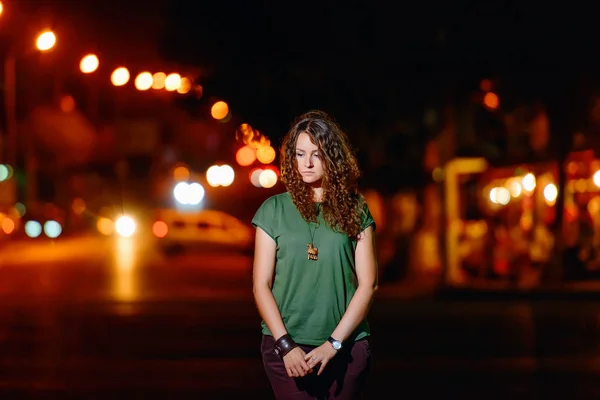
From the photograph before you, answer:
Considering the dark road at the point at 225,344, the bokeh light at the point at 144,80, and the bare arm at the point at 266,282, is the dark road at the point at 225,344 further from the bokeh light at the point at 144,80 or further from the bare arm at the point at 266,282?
the bare arm at the point at 266,282

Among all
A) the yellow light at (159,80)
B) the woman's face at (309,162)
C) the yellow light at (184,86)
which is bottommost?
the woman's face at (309,162)

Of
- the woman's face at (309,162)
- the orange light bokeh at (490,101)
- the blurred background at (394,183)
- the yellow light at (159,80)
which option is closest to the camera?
the woman's face at (309,162)

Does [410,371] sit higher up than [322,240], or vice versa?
[322,240]

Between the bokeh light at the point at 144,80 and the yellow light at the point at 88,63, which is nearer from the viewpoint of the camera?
the yellow light at the point at 88,63

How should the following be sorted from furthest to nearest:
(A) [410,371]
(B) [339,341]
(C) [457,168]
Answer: (C) [457,168] → (A) [410,371] → (B) [339,341]

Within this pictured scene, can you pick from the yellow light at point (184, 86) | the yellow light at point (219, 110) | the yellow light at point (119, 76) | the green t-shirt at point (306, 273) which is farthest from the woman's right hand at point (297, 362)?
the yellow light at point (119, 76)

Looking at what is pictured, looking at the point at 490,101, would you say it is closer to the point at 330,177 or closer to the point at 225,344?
the point at 225,344

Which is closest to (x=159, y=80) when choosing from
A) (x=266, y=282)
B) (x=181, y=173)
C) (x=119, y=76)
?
(x=119, y=76)

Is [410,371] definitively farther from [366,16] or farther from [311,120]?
[366,16]

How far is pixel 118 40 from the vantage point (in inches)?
746

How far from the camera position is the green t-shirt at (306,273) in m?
3.73

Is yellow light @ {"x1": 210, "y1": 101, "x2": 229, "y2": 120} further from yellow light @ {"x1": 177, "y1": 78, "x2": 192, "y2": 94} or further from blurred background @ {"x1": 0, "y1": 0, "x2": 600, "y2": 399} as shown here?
yellow light @ {"x1": 177, "y1": 78, "x2": 192, "y2": 94}

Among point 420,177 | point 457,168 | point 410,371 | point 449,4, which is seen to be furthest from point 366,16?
point 410,371

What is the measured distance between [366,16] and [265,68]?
7.41ft
